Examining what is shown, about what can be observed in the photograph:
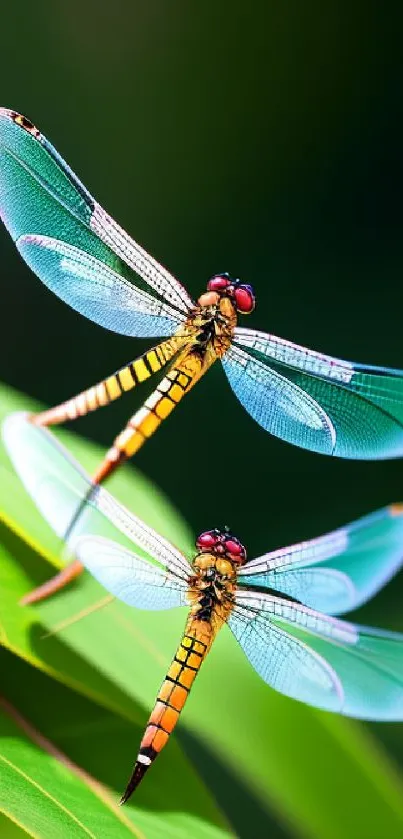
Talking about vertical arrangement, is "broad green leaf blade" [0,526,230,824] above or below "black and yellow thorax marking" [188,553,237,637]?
below

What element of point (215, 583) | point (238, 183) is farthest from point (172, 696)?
point (238, 183)

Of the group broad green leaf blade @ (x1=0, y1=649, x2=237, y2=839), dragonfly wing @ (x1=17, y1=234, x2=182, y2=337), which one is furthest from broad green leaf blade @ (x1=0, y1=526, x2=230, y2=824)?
dragonfly wing @ (x1=17, y1=234, x2=182, y2=337)

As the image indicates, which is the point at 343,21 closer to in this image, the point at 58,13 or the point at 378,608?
the point at 58,13

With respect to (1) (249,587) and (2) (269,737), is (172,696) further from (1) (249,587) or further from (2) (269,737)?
(2) (269,737)

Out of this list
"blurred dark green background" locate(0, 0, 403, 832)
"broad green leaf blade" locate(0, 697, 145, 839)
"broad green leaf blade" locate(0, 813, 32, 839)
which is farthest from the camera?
"blurred dark green background" locate(0, 0, 403, 832)

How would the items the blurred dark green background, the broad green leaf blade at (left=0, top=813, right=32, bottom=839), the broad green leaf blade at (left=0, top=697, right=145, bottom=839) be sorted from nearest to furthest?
1. the broad green leaf blade at (left=0, top=697, right=145, bottom=839)
2. the broad green leaf blade at (left=0, top=813, right=32, bottom=839)
3. the blurred dark green background

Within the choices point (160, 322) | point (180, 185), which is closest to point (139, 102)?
point (180, 185)

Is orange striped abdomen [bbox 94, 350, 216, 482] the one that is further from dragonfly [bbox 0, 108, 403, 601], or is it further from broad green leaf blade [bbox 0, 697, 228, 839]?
broad green leaf blade [bbox 0, 697, 228, 839]

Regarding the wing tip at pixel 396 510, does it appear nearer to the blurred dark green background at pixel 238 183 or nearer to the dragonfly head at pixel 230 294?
the dragonfly head at pixel 230 294
